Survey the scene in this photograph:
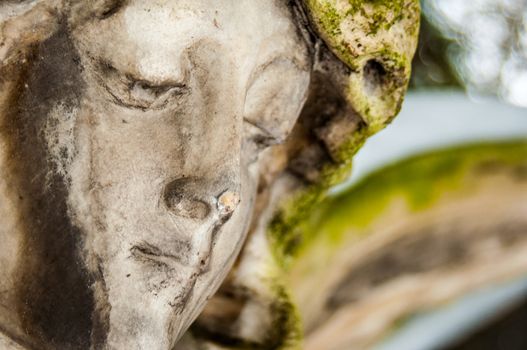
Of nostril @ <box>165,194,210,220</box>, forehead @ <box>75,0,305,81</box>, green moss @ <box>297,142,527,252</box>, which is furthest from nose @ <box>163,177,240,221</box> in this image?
green moss @ <box>297,142,527,252</box>

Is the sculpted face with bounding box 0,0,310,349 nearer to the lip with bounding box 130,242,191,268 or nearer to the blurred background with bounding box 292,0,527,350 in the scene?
the lip with bounding box 130,242,191,268

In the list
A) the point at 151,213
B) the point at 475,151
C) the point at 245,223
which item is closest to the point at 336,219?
the point at 475,151

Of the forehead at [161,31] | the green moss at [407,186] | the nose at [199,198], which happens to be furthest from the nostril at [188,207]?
the green moss at [407,186]

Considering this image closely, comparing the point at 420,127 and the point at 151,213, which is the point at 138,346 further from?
the point at 420,127

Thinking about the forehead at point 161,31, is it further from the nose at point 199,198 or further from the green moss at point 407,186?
the green moss at point 407,186

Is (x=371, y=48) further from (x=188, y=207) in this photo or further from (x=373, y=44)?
(x=188, y=207)

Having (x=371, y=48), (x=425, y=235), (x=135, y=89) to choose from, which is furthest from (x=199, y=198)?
(x=425, y=235)

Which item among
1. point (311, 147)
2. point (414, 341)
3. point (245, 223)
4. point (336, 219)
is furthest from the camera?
Answer: point (414, 341)
